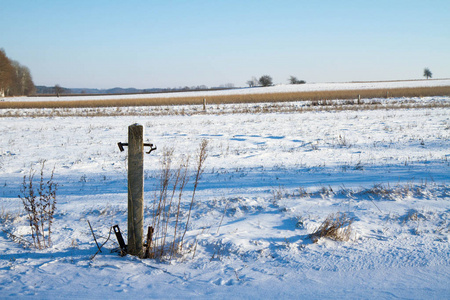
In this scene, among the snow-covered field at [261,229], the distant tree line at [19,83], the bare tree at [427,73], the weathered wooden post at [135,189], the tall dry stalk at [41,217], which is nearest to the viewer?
the snow-covered field at [261,229]

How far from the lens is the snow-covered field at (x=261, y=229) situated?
3256 millimetres

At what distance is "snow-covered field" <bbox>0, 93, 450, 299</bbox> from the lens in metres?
3.26

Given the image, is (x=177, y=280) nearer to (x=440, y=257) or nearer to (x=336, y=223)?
(x=336, y=223)

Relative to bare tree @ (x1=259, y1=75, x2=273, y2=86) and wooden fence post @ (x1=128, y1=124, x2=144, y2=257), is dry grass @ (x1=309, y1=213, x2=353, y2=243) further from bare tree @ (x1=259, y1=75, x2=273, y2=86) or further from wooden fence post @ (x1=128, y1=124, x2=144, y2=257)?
bare tree @ (x1=259, y1=75, x2=273, y2=86)

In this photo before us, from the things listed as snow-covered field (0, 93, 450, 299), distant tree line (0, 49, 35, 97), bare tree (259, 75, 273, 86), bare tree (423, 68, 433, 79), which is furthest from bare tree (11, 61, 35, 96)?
bare tree (423, 68, 433, 79)

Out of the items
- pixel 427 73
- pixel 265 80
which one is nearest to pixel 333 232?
pixel 265 80

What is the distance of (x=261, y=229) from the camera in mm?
4648

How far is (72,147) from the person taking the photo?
11.6 m

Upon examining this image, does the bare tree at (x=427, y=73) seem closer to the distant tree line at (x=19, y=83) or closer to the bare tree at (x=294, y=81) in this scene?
the bare tree at (x=294, y=81)

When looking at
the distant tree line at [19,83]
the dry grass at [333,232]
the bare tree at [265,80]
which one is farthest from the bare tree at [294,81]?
the dry grass at [333,232]

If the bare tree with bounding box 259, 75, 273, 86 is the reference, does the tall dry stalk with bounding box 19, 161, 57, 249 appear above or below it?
below

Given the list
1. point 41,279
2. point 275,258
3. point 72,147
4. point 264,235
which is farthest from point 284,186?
point 72,147

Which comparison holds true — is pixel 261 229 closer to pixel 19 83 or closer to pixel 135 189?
pixel 135 189

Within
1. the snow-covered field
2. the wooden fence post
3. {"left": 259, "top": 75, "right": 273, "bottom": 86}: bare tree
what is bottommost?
the snow-covered field
